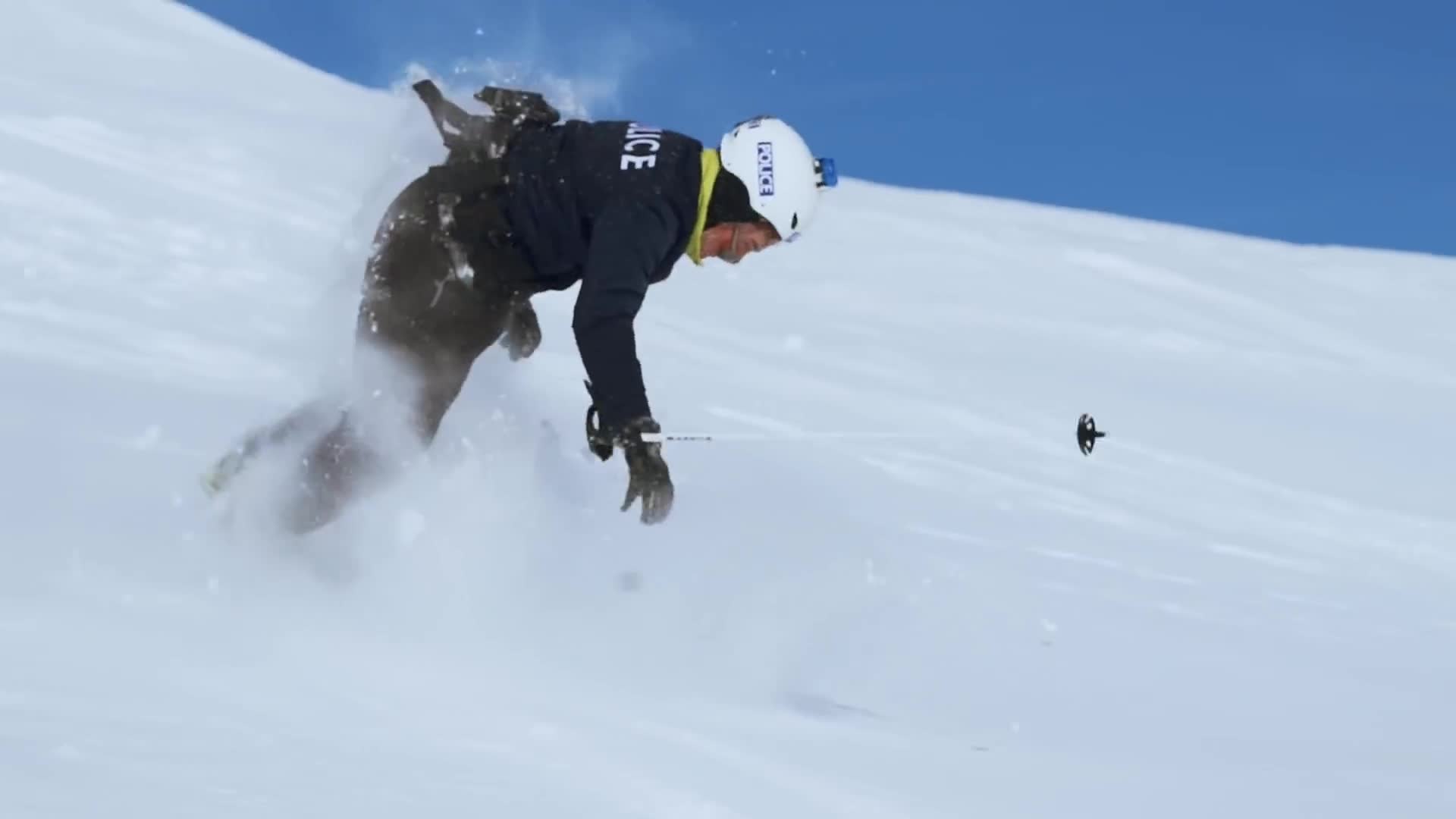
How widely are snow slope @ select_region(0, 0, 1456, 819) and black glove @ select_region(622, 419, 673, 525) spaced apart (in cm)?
37

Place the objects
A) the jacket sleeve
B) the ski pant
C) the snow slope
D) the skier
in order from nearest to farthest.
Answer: the snow slope
the jacket sleeve
the skier
the ski pant

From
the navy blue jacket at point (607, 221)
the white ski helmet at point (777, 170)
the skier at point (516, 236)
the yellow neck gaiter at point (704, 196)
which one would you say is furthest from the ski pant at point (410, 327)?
the white ski helmet at point (777, 170)

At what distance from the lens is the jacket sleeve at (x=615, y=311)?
410cm

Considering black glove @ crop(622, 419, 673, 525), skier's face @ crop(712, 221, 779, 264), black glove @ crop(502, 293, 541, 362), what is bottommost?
black glove @ crop(622, 419, 673, 525)

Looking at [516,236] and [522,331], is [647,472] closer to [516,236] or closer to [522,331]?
[516,236]

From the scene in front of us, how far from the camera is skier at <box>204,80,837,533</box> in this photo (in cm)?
432

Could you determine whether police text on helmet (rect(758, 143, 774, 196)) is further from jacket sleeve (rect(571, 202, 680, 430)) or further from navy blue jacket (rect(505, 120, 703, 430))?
jacket sleeve (rect(571, 202, 680, 430))

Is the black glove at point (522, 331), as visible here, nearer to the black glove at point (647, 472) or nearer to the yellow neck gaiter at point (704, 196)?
the yellow neck gaiter at point (704, 196)

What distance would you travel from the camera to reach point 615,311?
4090 mm

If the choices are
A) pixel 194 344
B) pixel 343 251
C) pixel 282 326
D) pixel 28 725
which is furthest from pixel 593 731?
pixel 282 326

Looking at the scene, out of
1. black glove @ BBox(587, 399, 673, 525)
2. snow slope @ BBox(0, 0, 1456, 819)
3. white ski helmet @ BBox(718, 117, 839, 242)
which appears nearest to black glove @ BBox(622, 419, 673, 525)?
black glove @ BBox(587, 399, 673, 525)

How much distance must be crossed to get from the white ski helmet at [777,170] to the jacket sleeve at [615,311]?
39cm

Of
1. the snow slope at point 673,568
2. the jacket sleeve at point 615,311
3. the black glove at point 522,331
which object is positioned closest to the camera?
the snow slope at point 673,568

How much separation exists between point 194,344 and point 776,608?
2986 mm
